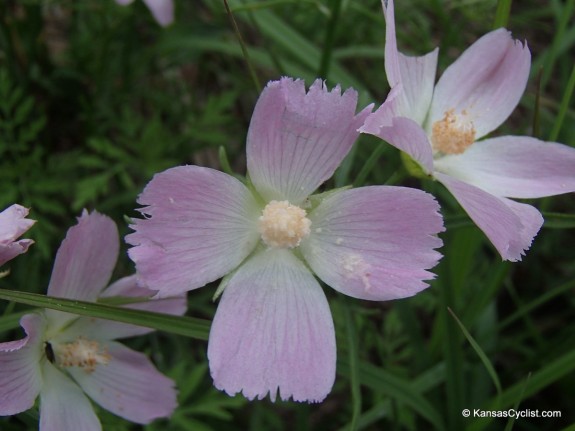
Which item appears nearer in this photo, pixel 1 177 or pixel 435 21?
pixel 1 177

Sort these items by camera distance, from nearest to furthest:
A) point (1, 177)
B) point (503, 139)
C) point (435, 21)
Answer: point (503, 139) → point (1, 177) → point (435, 21)

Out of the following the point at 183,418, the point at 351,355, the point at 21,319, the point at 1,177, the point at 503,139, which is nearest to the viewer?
the point at 21,319

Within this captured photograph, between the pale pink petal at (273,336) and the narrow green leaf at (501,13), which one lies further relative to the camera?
the narrow green leaf at (501,13)

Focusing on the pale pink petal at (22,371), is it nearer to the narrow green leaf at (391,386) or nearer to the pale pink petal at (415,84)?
the narrow green leaf at (391,386)

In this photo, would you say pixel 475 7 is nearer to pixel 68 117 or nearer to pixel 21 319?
pixel 68 117

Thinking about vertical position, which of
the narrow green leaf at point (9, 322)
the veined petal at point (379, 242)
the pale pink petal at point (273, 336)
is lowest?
the narrow green leaf at point (9, 322)

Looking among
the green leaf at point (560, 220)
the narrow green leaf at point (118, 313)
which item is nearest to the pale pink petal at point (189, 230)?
the narrow green leaf at point (118, 313)

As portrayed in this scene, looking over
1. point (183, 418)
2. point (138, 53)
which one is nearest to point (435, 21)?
point (138, 53)
